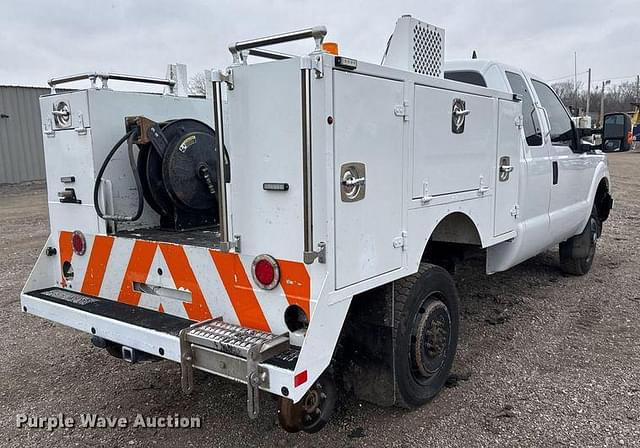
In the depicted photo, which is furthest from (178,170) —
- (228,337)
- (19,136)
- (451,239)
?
(19,136)

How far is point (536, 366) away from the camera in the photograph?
13.6 ft

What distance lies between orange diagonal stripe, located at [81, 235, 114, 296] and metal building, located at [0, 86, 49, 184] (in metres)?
16.5

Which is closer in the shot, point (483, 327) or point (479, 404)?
point (479, 404)

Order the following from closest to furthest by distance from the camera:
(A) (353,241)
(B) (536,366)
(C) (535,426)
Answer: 1. (A) (353,241)
2. (C) (535,426)
3. (B) (536,366)

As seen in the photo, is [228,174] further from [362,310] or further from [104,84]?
[104,84]

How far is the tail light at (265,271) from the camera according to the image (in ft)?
8.80

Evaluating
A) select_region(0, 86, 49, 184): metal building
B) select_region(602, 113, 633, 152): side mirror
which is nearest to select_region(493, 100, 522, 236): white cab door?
select_region(602, 113, 633, 152): side mirror

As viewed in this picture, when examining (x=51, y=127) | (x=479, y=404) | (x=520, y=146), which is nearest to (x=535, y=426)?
(x=479, y=404)

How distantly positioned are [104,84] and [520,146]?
306cm

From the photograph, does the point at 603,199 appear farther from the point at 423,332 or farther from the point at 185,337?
the point at 185,337

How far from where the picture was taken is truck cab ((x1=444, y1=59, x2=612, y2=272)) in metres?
4.51

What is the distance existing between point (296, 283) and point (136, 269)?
3.93ft

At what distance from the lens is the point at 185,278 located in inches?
122

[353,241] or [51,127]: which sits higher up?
[51,127]
